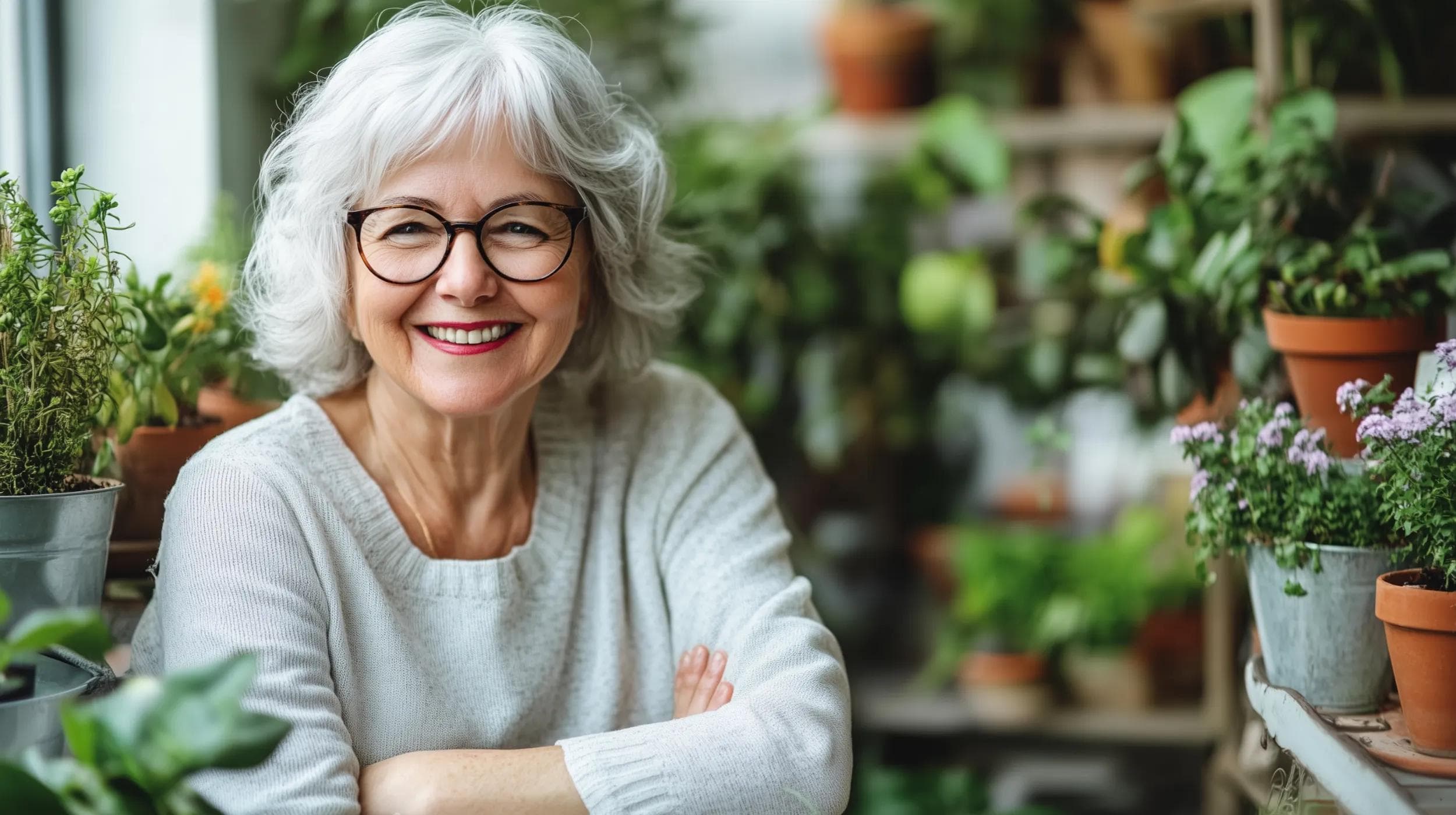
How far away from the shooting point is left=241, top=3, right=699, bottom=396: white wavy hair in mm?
1274

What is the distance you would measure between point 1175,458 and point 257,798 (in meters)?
2.08

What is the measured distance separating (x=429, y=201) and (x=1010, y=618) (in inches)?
69.4

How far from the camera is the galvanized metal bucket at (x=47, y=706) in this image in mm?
943

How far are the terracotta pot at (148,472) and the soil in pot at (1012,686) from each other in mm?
1768

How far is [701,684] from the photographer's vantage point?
1409mm

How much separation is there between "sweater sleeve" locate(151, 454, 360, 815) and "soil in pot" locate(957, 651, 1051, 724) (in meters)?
1.75

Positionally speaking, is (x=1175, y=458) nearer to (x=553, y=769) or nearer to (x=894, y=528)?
(x=894, y=528)

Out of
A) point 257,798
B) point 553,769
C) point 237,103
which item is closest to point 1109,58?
point 237,103

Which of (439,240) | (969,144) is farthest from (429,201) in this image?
(969,144)

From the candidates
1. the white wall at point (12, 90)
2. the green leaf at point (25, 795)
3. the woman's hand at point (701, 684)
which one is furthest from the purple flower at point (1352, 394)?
the white wall at point (12, 90)

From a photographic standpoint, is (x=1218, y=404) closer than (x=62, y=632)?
No

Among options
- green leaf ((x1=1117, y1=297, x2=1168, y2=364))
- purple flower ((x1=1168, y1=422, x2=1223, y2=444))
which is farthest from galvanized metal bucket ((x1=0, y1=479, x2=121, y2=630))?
green leaf ((x1=1117, y1=297, x2=1168, y2=364))

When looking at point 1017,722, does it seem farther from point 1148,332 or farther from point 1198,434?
point 1198,434

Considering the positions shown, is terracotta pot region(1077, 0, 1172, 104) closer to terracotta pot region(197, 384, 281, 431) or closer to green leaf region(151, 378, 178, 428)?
terracotta pot region(197, 384, 281, 431)
